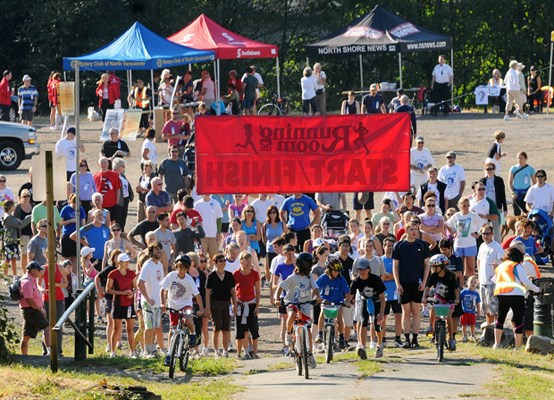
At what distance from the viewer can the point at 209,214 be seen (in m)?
23.2

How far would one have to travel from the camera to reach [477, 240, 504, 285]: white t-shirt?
2033 cm

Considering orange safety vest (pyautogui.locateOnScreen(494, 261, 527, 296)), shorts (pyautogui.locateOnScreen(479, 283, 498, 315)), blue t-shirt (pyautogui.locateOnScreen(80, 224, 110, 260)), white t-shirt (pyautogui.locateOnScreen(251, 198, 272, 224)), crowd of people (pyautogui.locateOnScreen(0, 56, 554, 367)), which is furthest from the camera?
white t-shirt (pyautogui.locateOnScreen(251, 198, 272, 224))

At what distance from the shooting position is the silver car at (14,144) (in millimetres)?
33438

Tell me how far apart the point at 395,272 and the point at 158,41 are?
53.5 feet

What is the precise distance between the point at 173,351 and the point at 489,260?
17.7 feet

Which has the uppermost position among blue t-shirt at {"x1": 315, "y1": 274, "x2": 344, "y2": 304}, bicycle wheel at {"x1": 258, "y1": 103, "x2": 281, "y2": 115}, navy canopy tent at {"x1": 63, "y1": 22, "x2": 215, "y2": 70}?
navy canopy tent at {"x1": 63, "y1": 22, "x2": 215, "y2": 70}

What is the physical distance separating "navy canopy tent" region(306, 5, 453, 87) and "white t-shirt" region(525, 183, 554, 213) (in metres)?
15.4

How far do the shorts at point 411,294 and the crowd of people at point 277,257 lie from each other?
0.09 ft

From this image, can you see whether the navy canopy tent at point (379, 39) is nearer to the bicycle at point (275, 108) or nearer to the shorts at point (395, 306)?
the bicycle at point (275, 108)

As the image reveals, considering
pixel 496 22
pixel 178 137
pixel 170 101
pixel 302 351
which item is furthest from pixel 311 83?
pixel 302 351

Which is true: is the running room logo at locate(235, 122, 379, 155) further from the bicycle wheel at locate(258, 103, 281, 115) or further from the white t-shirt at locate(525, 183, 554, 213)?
the bicycle wheel at locate(258, 103, 281, 115)

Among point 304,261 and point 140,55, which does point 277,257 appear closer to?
point 304,261

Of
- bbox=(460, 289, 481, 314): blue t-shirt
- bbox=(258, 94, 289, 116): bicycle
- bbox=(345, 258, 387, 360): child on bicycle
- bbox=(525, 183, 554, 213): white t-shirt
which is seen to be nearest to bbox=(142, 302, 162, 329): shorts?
Result: bbox=(345, 258, 387, 360): child on bicycle

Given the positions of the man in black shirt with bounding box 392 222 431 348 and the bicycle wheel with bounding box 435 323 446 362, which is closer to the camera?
the bicycle wheel with bounding box 435 323 446 362
